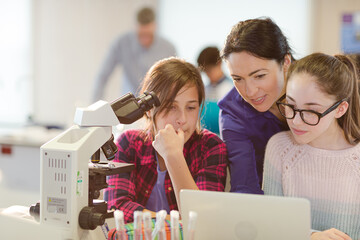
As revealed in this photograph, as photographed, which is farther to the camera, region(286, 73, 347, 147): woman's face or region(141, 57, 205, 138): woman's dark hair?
region(141, 57, 205, 138): woman's dark hair

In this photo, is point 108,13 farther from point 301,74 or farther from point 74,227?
Result: point 74,227

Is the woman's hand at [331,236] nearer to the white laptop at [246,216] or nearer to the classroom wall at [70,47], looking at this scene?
the white laptop at [246,216]

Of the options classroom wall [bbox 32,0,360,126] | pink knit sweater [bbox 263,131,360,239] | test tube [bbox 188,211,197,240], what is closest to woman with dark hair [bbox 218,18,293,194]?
pink knit sweater [bbox 263,131,360,239]

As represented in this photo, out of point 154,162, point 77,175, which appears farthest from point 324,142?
point 77,175

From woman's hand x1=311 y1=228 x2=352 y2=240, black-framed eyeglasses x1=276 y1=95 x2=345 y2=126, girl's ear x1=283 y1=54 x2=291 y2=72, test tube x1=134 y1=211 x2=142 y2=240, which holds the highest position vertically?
girl's ear x1=283 y1=54 x2=291 y2=72

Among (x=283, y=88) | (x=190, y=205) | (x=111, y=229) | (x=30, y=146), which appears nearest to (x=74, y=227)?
(x=111, y=229)

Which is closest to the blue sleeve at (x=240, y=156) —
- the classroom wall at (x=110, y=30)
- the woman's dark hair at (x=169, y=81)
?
the woman's dark hair at (x=169, y=81)

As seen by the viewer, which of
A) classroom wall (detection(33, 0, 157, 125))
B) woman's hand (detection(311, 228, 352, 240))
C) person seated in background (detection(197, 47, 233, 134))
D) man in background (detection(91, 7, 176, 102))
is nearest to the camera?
woman's hand (detection(311, 228, 352, 240))

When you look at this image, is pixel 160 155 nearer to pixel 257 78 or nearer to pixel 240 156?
pixel 240 156

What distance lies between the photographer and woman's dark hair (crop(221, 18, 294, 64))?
162cm

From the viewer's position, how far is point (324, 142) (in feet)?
5.11

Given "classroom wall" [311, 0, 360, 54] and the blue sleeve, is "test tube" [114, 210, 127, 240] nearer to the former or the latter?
the blue sleeve

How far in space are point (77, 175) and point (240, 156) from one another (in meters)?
0.77

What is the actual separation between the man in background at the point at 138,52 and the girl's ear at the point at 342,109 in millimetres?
2654
